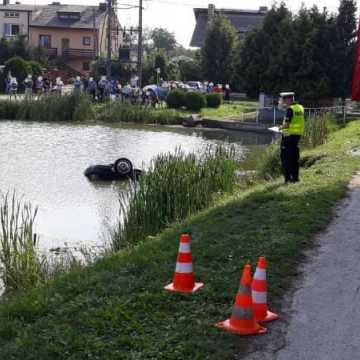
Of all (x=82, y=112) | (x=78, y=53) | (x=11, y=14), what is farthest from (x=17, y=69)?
(x=11, y=14)

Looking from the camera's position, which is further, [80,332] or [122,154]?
[122,154]

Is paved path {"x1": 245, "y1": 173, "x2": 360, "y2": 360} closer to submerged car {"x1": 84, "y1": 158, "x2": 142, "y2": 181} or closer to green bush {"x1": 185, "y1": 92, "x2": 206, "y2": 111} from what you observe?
submerged car {"x1": 84, "y1": 158, "x2": 142, "y2": 181}

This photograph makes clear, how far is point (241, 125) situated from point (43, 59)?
33153 mm

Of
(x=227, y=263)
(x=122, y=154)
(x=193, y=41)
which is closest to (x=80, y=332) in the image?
(x=227, y=263)

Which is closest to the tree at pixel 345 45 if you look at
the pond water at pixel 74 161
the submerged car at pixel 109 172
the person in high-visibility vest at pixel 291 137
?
the pond water at pixel 74 161

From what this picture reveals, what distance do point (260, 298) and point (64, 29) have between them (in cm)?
7554

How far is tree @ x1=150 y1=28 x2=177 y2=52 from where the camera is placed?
133875 mm

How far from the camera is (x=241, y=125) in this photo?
125 feet

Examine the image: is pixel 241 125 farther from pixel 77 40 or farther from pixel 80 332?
pixel 77 40

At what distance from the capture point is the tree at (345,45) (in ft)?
121

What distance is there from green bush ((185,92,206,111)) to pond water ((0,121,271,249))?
619 cm

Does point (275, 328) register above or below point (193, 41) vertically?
below

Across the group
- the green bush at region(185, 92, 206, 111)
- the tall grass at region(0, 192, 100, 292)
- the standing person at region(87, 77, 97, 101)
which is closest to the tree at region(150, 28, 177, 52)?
the standing person at region(87, 77, 97, 101)

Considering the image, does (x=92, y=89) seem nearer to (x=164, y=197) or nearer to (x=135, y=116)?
(x=135, y=116)
